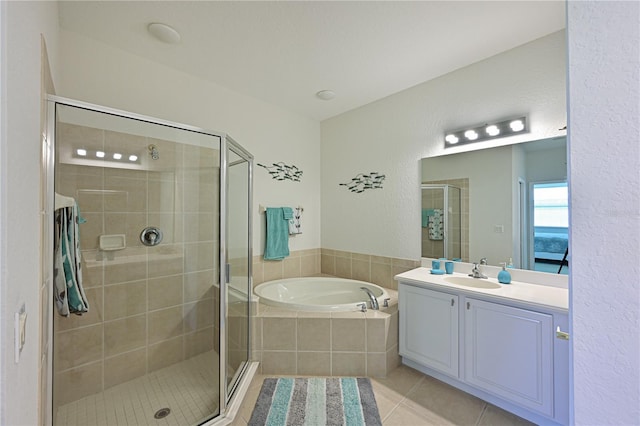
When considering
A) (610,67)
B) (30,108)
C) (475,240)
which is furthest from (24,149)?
(475,240)

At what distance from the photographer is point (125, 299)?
6.79ft

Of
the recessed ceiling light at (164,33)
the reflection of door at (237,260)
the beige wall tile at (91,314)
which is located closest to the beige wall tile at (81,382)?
the beige wall tile at (91,314)

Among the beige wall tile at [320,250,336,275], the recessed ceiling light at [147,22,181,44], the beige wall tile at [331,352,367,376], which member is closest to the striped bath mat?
the beige wall tile at [331,352,367,376]

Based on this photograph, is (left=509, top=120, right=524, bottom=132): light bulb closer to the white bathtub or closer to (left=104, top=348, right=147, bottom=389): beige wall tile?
the white bathtub

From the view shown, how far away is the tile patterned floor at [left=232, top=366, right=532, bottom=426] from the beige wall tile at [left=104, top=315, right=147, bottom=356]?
97cm

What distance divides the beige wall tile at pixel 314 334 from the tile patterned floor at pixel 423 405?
441 millimetres

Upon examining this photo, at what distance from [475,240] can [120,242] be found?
285cm

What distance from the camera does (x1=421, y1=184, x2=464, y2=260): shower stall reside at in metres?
2.43

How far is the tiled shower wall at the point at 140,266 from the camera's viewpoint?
6.11 feet

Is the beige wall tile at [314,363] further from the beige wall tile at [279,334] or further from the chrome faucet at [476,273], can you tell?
the chrome faucet at [476,273]

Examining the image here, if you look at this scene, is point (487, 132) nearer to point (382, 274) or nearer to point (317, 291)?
point (382, 274)

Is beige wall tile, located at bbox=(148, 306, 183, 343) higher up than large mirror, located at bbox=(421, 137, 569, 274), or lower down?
lower down

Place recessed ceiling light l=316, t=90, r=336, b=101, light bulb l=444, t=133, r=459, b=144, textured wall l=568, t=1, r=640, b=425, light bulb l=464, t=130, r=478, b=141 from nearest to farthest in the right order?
textured wall l=568, t=1, r=640, b=425 < light bulb l=464, t=130, r=478, b=141 < light bulb l=444, t=133, r=459, b=144 < recessed ceiling light l=316, t=90, r=336, b=101

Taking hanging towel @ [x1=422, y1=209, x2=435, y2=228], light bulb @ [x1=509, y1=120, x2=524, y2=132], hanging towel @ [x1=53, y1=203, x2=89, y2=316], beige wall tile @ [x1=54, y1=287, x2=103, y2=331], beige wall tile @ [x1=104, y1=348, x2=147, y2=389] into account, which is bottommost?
beige wall tile @ [x1=104, y1=348, x2=147, y2=389]
